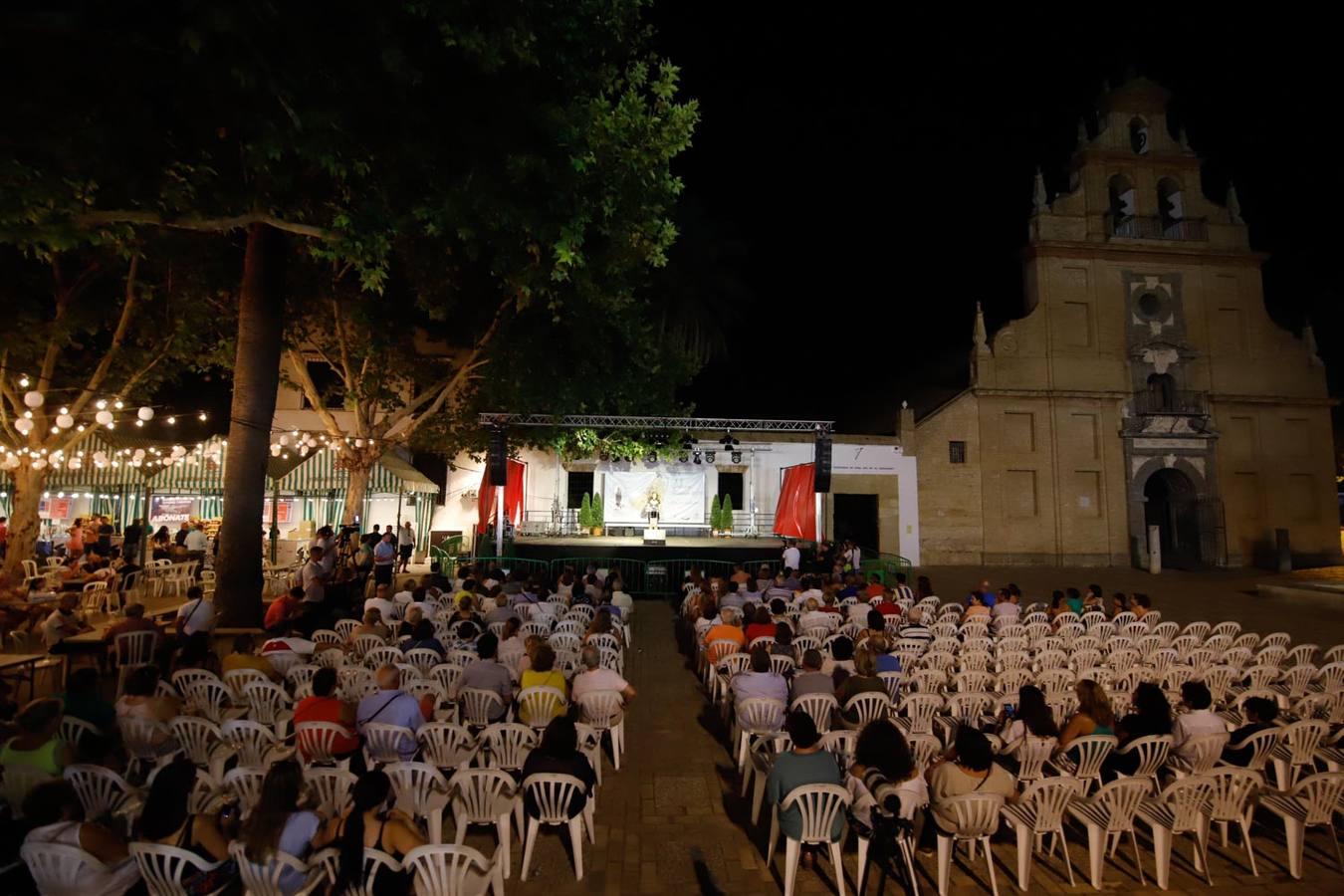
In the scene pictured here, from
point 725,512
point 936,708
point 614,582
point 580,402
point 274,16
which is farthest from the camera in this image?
point 725,512

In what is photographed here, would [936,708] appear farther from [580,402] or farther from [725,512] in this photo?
[725,512]

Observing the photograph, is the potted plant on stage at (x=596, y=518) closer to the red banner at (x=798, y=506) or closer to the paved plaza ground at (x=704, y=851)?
the red banner at (x=798, y=506)

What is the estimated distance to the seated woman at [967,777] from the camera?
3705mm

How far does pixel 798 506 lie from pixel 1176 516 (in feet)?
57.1

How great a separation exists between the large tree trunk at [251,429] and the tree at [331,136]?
0.02 m

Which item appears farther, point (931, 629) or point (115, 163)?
point (931, 629)

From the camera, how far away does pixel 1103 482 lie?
23672mm

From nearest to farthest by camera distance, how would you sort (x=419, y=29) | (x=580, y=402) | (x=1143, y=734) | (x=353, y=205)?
(x=1143, y=734), (x=419, y=29), (x=353, y=205), (x=580, y=402)

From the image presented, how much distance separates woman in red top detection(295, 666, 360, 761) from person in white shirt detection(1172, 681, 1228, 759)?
5421 mm

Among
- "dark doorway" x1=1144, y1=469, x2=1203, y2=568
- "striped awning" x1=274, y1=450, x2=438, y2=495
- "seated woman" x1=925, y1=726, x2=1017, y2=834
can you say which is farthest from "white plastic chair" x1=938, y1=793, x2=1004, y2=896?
"dark doorway" x1=1144, y1=469, x2=1203, y2=568

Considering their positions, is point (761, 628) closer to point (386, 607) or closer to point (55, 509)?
point (386, 607)

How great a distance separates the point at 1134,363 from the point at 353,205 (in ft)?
84.7

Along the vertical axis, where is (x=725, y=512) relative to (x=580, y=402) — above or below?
below

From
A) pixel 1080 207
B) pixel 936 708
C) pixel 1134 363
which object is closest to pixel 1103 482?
pixel 1134 363
